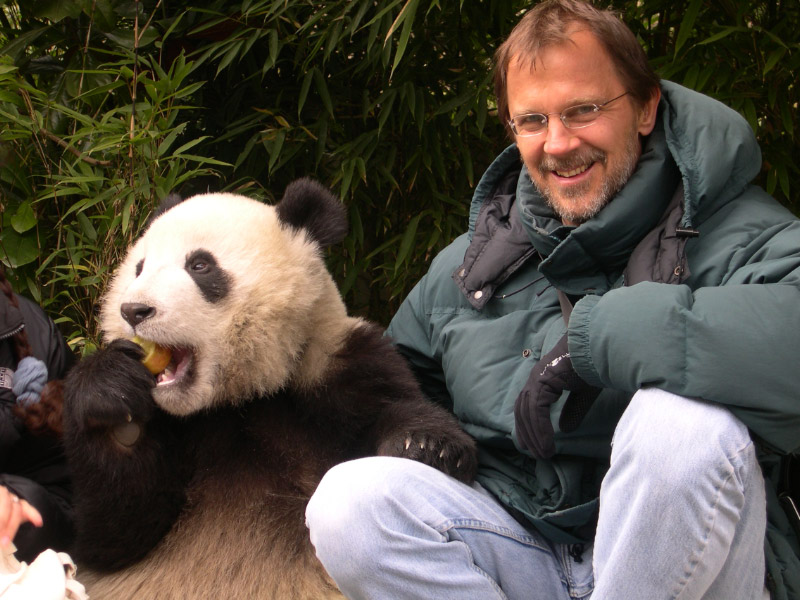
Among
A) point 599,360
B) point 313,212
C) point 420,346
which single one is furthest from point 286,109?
point 599,360

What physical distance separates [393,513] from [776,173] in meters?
1.96

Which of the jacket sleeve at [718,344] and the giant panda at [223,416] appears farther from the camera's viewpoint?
the giant panda at [223,416]

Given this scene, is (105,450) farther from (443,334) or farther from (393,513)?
(443,334)

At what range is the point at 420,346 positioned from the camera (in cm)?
233

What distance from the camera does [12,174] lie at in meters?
2.88

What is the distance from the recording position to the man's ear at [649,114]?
2045mm

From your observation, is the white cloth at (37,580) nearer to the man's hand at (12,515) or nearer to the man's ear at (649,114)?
the man's hand at (12,515)

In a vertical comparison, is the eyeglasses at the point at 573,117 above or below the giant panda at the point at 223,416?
above

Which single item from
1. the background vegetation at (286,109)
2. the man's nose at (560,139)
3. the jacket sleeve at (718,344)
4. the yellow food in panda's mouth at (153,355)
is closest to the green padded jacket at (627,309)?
the jacket sleeve at (718,344)

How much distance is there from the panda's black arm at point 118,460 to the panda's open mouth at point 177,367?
0.06 meters

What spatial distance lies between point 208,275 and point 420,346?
63 cm

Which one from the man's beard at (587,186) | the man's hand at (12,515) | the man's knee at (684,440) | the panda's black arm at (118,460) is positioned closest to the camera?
the man's knee at (684,440)

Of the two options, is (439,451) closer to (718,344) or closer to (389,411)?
(389,411)

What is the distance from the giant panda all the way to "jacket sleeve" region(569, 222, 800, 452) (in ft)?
1.79
